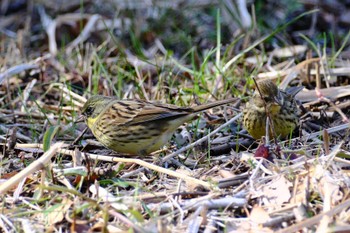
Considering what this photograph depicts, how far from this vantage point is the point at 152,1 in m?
8.82

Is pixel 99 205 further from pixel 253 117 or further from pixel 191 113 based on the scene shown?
pixel 253 117

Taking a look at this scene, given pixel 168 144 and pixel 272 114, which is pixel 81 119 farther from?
pixel 272 114

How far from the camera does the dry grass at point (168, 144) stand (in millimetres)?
3865

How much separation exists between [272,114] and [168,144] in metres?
0.80

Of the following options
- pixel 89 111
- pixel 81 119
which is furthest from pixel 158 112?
pixel 81 119

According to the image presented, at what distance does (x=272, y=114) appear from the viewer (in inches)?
212

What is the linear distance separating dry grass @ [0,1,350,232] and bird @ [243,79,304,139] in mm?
116

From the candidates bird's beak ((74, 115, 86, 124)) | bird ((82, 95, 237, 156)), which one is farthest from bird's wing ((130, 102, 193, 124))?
bird's beak ((74, 115, 86, 124))

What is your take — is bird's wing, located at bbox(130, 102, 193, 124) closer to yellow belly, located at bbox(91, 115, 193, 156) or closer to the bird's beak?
yellow belly, located at bbox(91, 115, 193, 156)

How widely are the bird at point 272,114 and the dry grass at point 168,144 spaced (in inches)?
4.6

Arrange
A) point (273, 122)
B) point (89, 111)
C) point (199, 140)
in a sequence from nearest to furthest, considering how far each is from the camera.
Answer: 1. point (199, 140)
2. point (273, 122)
3. point (89, 111)

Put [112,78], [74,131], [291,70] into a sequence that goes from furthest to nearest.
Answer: [112,78]
[291,70]
[74,131]

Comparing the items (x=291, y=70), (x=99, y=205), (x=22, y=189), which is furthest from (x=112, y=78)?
(x=99, y=205)

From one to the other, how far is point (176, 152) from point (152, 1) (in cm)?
423
